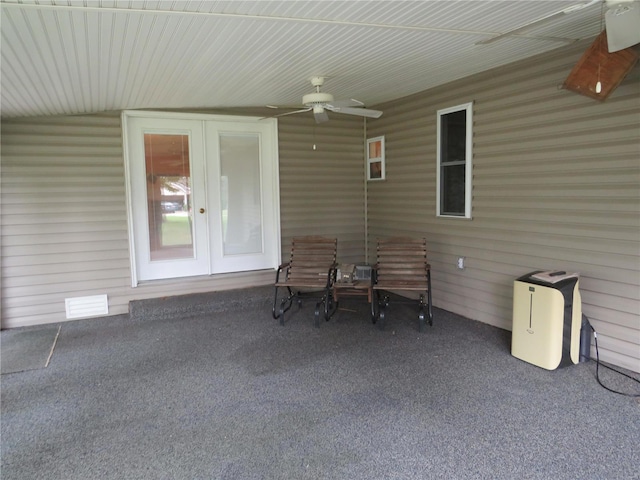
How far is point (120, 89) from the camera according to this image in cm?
386

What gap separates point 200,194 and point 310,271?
1765 millimetres

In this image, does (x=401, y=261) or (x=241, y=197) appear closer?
(x=401, y=261)

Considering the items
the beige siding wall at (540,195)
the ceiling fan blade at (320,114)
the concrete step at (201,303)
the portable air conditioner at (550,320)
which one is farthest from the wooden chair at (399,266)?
the ceiling fan blade at (320,114)

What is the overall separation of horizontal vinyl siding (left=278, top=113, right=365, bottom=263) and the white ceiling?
132 centimetres

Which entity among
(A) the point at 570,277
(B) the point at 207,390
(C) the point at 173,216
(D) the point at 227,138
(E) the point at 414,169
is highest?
(D) the point at 227,138

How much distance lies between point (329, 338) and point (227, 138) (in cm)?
297

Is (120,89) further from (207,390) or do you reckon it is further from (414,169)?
(414,169)

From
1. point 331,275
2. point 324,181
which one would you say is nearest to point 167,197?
point 324,181

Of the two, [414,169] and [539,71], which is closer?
[539,71]

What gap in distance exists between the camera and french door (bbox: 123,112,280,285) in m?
5.12

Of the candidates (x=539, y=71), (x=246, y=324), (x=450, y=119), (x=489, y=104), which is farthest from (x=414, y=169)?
(x=246, y=324)

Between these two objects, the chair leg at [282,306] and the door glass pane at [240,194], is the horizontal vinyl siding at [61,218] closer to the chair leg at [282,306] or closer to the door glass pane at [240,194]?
the door glass pane at [240,194]

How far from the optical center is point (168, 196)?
527 cm

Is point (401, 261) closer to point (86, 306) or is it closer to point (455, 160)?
point (455, 160)
